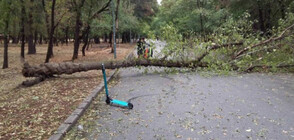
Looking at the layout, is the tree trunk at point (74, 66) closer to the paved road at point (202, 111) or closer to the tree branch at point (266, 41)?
the paved road at point (202, 111)

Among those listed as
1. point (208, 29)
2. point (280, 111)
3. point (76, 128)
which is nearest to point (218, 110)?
point (280, 111)

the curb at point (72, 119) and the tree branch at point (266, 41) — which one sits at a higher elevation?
the tree branch at point (266, 41)

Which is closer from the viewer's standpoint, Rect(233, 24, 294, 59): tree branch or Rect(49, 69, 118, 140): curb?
Rect(49, 69, 118, 140): curb

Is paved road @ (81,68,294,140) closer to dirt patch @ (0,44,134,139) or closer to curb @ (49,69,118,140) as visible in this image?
curb @ (49,69,118,140)

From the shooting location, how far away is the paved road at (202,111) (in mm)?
4441

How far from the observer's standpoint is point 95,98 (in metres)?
6.90

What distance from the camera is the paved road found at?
14.6 ft

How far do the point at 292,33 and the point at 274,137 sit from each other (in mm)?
7440

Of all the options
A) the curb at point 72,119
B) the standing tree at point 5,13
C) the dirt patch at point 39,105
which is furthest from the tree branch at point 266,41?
the standing tree at point 5,13

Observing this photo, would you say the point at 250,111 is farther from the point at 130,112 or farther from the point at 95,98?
the point at 95,98

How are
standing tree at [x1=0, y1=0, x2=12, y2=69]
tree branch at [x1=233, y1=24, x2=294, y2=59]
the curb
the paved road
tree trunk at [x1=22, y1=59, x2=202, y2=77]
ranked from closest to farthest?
the curb
the paved road
tree trunk at [x1=22, y1=59, x2=202, y2=77]
tree branch at [x1=233, y1=24, x2=294, y2=59]
standing tree at [x1=0, y1=0, x2=12, y2=69]

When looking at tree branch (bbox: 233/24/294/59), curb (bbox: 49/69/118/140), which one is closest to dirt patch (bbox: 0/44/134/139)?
curb (bbox: 49/69/118/140)

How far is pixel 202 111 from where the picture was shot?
18.5ft

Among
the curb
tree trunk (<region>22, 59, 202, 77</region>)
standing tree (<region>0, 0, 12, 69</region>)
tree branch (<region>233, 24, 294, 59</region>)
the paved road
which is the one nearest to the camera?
the curb
